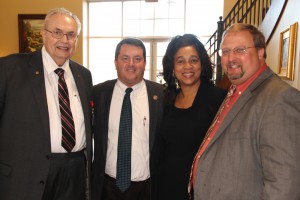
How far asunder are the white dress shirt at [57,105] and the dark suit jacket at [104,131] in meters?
0.16

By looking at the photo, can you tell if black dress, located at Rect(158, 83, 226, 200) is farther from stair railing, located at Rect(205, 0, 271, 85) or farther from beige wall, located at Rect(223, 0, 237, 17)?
beige wall, located at Rect(223, 0, 237, 17)

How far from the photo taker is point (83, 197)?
2.02m

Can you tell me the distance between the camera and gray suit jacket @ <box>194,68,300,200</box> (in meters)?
1.12

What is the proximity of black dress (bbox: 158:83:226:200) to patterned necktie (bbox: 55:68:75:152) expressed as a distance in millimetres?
652

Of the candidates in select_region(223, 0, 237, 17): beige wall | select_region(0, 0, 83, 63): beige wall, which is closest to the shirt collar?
select_region(223, 0, 237, 17): beige wall

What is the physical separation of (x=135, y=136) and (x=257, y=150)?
3.30 feet

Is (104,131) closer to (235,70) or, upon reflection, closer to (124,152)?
(124,152)

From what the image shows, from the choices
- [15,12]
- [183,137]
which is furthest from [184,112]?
[15,12]

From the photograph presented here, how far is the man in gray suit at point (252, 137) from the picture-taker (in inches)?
44.1

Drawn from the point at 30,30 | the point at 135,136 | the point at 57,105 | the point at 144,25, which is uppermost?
the point at 144,25

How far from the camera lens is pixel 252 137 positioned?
1.24 meters

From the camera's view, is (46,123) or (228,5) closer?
(46,123)

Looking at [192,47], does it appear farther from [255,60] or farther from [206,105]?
[255,60]

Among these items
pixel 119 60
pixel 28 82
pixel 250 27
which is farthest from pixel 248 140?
pixel 28 82
